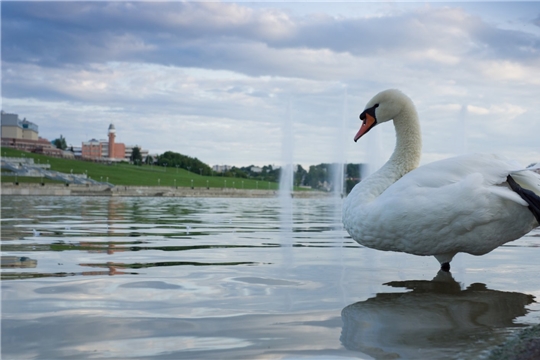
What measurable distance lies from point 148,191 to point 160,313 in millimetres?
93472

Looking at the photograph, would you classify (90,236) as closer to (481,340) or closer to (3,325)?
(3,325)

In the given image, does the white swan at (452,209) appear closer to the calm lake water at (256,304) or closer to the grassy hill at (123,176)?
the calm lake water at (256,304)

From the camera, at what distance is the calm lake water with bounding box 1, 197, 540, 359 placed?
3.84 metres

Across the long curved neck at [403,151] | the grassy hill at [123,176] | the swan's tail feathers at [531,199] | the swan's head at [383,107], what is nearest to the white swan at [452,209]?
the swan's tail feathers at [531,199]

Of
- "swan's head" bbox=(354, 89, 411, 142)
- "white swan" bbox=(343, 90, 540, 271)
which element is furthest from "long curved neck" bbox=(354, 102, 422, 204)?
"white swan" bbox=(343, 90, 540, 271)

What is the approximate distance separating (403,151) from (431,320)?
11.4 feet

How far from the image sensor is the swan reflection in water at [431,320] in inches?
150

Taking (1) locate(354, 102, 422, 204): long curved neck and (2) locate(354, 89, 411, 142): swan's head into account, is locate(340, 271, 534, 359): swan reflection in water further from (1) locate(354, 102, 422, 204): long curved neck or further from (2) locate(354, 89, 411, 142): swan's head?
(2) locate(354, 89, 411, 142): swan's head

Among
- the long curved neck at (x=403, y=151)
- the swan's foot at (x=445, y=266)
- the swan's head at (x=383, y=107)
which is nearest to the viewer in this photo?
the swan's foot at (x=445, y=266)

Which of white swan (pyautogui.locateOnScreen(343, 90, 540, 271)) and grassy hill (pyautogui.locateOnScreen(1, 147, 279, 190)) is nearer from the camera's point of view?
white swan (pyautogui.locateOnScreen(343, 90, 540, 271))

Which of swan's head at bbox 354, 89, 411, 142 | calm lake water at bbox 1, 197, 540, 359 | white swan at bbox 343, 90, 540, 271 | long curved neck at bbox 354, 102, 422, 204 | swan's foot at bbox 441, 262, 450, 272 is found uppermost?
swan's head at bbox 354, 89, 411, 142

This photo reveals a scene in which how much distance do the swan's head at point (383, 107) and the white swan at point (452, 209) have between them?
1.55 meters

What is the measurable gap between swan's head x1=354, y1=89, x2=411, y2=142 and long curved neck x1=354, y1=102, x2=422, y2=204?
0.32ft

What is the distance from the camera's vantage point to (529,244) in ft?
37.8
